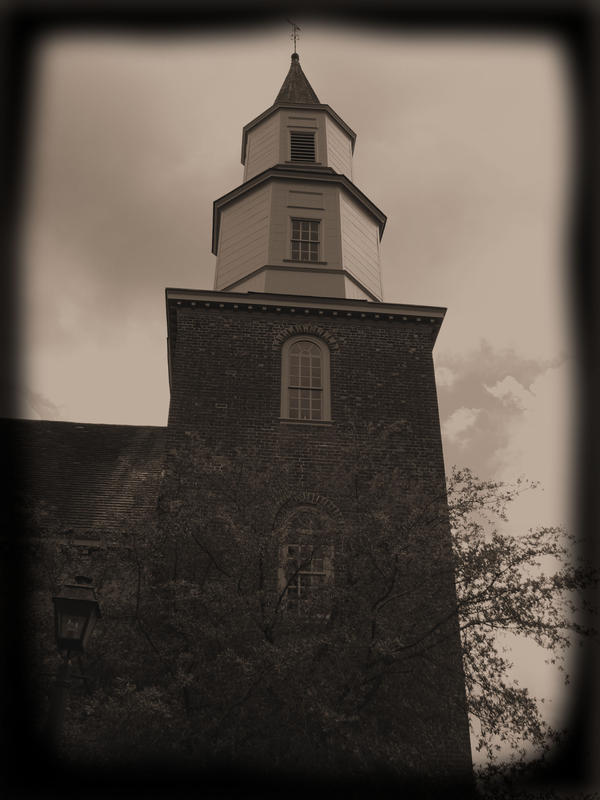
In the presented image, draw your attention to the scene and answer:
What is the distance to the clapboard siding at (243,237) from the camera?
19.8 meters

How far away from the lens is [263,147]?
22641 mm

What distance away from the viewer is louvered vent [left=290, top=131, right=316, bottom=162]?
22062mm

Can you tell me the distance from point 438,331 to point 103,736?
1155cm

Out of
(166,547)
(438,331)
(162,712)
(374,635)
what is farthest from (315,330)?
(162,712)

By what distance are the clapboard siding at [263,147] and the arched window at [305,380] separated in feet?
21.6

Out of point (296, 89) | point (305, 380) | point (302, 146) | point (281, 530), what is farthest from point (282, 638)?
point (296, 89)

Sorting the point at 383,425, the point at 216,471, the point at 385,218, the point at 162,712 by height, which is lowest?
the point at 162,712

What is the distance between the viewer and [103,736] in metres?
10.4

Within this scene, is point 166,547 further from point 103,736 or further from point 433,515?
point 433,515

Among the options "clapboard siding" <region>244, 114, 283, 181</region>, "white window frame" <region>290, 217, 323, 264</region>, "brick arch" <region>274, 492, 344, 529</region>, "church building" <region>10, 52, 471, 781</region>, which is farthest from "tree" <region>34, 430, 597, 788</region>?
"clapboard siding" <region>244, 114, 283, 181</region>

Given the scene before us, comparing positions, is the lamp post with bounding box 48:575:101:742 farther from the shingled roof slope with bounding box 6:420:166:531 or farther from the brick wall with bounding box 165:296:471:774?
the shingled roof slope with bounding box 6:420:166:531

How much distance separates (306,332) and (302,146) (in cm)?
697

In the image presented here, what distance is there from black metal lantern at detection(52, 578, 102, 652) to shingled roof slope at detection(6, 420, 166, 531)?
4.53m

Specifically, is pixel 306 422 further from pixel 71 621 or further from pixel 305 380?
pixel 71 621
